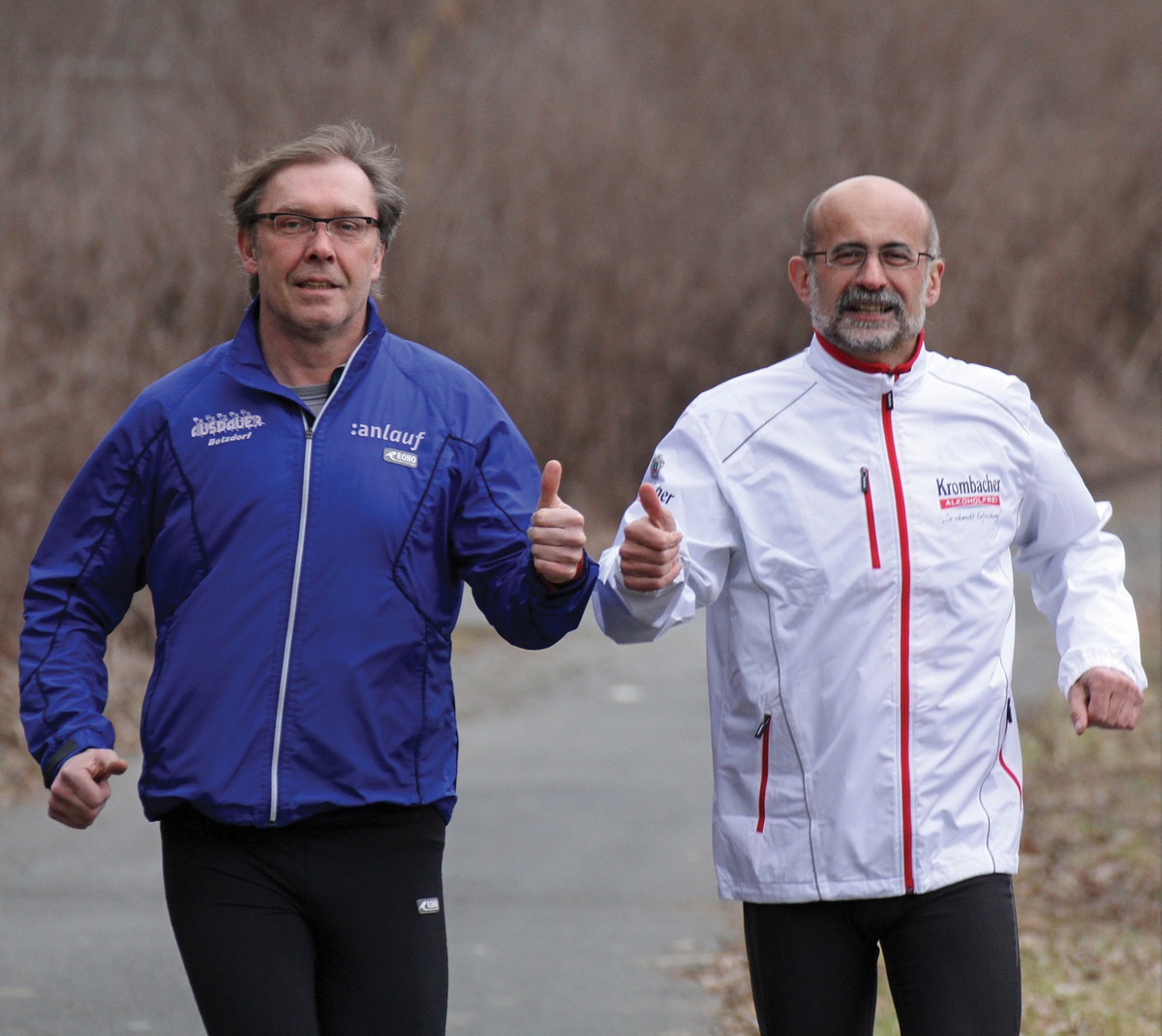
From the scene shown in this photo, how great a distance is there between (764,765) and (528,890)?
152 inches

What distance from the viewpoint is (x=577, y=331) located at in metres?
15.8

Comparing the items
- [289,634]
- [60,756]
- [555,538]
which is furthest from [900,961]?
[60,756]

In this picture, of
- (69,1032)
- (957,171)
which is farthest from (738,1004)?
(957,171)

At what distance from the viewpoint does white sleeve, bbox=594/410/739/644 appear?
3504mm

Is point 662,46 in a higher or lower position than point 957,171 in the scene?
higher

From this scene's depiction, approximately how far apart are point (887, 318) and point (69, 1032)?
136 inches

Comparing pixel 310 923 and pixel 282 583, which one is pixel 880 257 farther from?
pixel 310 923

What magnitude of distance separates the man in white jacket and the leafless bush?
617cm

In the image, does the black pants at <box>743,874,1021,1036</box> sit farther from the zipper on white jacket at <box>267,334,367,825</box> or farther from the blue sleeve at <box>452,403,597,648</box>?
the zipper on white jacket at <box>267,334,367,825</box>

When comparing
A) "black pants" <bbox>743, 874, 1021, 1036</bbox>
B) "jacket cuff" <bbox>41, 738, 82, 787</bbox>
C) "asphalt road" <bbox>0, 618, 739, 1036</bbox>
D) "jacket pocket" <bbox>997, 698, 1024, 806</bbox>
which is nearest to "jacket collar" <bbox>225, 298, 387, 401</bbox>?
"jacket cuff" <bbox>41, 738, 82, 787</bbox>

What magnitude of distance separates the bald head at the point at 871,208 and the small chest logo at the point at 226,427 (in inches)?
45.3

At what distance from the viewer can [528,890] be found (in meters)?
7.34

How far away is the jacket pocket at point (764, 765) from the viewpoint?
3.62 m

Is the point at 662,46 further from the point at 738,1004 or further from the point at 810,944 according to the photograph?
the point at 810,944
